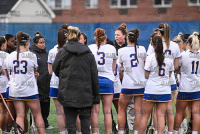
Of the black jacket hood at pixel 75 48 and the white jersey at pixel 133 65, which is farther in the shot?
the white jersey at pixel 133 65

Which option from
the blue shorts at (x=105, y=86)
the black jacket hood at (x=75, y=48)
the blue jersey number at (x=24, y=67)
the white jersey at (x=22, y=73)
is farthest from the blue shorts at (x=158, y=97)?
the blue jersey number at (x=24, y=67)

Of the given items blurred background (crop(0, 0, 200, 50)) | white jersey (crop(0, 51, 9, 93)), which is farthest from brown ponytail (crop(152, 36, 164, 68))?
blurred background (crop(0, 0, 200, 50))

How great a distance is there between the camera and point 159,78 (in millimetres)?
7039

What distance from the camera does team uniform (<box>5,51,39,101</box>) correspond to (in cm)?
701

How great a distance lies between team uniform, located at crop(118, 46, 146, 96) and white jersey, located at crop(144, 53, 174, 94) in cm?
47

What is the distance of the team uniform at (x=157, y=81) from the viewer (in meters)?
7.00

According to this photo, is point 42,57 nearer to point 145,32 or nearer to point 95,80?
point 95,80

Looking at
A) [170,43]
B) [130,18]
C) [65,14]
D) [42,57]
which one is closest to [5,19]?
[65,14]

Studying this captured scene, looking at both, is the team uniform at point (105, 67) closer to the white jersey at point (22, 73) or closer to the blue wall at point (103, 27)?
the white jersey at point (22, 73)

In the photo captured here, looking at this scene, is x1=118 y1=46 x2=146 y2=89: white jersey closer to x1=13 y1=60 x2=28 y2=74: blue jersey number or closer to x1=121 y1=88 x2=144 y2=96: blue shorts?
x1=121 y1=88 x2=144 y2=96: blue shorts

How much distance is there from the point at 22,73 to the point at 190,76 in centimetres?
319

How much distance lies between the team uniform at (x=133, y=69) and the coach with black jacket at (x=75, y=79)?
1.33 m

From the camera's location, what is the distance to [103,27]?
19.8 metres

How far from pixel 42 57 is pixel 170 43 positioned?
292cm
